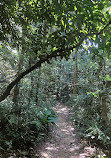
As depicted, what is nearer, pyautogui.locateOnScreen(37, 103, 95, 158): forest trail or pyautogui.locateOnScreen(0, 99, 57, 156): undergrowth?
pyautogui.locateOnScreen(0, 99, 57, 156): undergrowth

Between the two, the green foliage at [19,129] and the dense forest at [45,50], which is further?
the green foliage at [19,129]

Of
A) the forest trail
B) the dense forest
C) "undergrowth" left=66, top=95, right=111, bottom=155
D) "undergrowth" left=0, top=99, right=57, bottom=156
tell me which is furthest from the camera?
"undergrowth" left=66, top=95, right=111, bottom=155

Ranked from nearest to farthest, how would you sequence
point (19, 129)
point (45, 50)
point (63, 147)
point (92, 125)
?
point (45, 50), point (19, 129), point (63, 147), point (92, 125)

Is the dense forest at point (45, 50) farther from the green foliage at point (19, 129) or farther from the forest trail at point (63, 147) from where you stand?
the forest trail at point (63, 147)

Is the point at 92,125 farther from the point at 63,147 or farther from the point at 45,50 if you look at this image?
the point at 45,50

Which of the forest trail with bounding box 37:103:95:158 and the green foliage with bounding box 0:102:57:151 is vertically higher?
the green foliage with bounding box 0:102:57:151

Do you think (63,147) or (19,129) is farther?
(63,147)

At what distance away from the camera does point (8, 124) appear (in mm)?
5738

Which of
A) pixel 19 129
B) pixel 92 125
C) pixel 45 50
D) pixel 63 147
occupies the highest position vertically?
pixel 45 50

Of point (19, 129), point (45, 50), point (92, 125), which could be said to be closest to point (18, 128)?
point (19, 129)

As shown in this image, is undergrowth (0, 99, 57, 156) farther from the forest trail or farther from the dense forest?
the forest trail

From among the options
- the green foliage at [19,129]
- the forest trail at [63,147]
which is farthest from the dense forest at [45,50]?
the forest trail at [63,147]

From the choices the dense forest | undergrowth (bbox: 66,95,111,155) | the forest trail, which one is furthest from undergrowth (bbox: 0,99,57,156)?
undergrowth (bbox: 66,95,111,155)

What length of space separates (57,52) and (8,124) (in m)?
4.99
